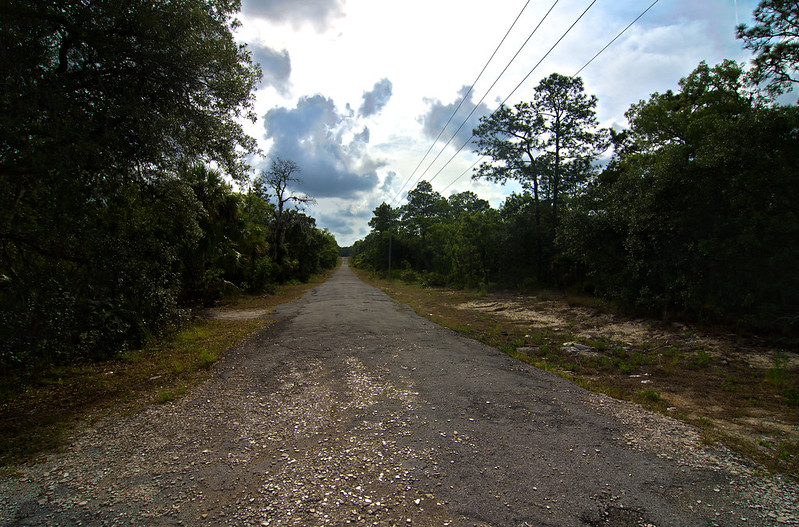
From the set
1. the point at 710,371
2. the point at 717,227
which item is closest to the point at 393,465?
the point at 710,371

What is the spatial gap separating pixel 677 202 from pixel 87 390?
13629 mm

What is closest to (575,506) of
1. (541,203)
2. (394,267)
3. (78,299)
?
(78,299)

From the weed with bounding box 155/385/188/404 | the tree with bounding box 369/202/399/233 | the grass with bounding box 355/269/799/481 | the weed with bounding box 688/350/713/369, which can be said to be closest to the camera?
the grass with bounding box 355/269/799/481

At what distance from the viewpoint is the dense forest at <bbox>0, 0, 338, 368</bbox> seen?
452cm

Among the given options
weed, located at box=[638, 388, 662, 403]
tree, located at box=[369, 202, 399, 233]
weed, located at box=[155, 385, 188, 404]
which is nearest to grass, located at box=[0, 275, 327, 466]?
weed, located at box=[155, 385, 188, 404]

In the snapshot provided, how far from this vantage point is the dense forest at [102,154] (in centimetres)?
452

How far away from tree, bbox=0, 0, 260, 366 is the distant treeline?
11.1 meters

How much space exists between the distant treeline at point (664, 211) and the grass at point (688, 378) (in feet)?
4.21

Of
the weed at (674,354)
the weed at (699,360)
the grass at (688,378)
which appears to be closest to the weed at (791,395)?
the grass at (688,378)

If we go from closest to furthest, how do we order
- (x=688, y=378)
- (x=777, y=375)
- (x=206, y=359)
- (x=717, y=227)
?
(x=777, y=375) → (x=688, y=378) → (x=206, y=359) → (x=717, y=227)

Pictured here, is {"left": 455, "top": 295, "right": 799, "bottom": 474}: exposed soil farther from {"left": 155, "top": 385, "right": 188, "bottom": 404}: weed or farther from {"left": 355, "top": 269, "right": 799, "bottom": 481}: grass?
{"left": 155, "top": 385, "right": 188, "bottom": 404}: weed

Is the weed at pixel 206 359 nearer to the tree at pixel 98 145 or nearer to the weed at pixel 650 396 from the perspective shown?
the tree at pixel 98 145

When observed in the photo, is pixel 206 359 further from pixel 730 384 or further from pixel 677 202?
pixel 677 202

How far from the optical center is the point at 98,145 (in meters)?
4.93
